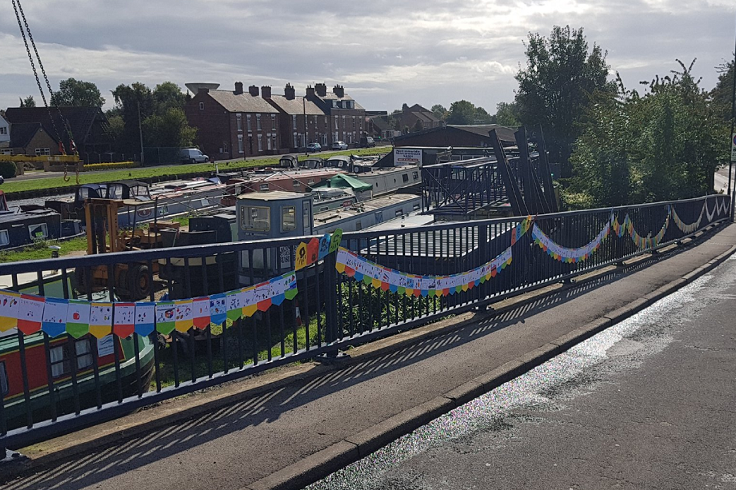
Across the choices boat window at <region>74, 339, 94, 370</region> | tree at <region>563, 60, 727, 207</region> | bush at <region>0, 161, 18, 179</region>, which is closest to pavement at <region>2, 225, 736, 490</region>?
boat window at <region>74, 339, 94, 370</region>

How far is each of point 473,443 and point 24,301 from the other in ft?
11.4

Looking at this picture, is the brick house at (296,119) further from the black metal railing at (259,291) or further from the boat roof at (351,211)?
the black metal railing at (259,291)

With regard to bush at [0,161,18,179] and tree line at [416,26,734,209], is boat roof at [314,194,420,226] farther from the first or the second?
bush at [0,161,18,179]

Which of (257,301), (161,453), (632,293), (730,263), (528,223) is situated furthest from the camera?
(730,263)

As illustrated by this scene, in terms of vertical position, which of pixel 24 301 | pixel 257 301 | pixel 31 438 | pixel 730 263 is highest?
pixel 24 301

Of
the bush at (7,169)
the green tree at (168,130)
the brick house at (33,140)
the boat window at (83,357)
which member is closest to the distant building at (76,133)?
the brick house at (33,140)

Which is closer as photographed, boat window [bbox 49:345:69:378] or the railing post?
the railing post

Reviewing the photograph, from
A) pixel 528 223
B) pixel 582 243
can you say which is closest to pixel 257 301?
pixel 528 223

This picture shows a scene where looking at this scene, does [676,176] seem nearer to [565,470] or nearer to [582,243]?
[582,243]

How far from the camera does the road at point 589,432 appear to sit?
4.89 meters

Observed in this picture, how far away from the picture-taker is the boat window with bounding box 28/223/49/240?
25.8m

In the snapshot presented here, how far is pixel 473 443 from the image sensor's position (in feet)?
18.1

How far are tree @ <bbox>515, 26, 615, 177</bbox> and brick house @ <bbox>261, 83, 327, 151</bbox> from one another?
37.8 m

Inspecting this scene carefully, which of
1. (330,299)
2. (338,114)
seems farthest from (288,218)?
(338,114)
